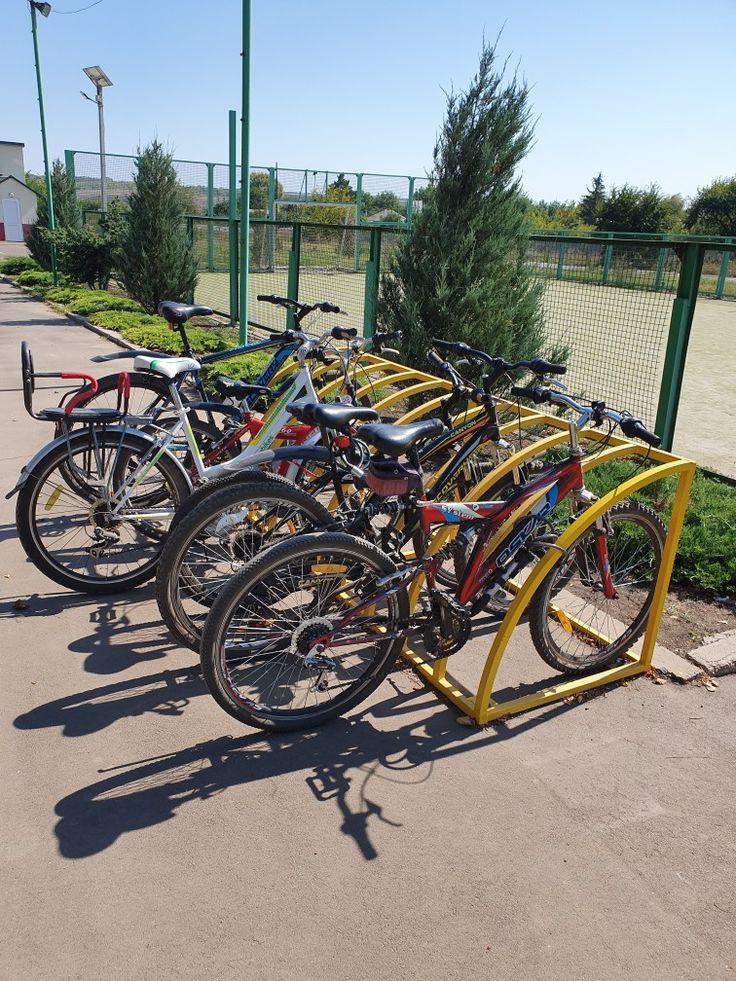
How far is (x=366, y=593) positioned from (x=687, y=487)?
1411 millimetres

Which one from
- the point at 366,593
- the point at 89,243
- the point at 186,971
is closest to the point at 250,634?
the point at 366,593

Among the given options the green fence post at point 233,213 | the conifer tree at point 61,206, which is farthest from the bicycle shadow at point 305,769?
the conifer tree at point 61,206

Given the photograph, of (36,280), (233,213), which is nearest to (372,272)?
(233,213)

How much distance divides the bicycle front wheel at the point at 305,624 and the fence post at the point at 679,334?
3683mm

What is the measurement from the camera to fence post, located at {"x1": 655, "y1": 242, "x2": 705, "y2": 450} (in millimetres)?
5656

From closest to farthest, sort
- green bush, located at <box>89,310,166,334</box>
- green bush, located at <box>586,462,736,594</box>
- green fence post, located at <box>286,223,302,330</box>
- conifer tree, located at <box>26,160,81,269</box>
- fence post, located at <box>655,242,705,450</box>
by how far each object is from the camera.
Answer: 1. green bush, located at <box>586,462,736,594</box>
2. fence post, located at <box>655,242,705,450</box>
3. green fence post, located at <box>286,223,302,330</box>
4. green bush, located at <box>89,310,166,334</box>
5. conifer tree, located at <box>26,160,81,269</box>

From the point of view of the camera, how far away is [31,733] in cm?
294

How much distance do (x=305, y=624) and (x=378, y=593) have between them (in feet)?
0.94

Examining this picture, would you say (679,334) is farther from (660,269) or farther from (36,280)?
(36,280)

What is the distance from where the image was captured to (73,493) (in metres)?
4.04

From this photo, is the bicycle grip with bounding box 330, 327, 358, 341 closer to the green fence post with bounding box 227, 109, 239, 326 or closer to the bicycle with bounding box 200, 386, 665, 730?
the bicycle with bounding box 200, 386, 665, 730

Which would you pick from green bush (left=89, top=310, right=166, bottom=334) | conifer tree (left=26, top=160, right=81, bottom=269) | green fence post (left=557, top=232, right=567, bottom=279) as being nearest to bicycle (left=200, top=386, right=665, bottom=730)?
green fence post (left=557, top=232, right=567, bottom=279)

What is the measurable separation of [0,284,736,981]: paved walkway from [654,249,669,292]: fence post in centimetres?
434

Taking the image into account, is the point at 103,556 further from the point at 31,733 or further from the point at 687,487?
the point at 687,487
